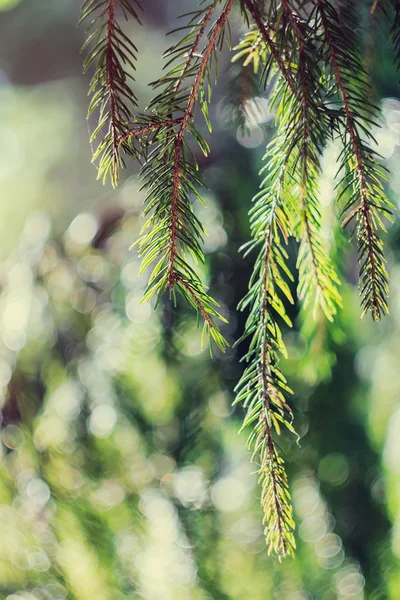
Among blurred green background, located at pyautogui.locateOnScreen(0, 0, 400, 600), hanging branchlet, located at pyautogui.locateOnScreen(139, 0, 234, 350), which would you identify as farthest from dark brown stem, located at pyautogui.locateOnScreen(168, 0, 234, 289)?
blurred green background, located at pyautogui.locateOnScreen(0, 0, 400, 600)

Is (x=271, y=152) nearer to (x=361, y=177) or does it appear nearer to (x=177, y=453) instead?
(x=361, y=177)

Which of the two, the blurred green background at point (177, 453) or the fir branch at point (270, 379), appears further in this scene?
the blurred green background at point (177, 453)

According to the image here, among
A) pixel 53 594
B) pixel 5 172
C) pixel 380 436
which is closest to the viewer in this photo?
pixel 380 436

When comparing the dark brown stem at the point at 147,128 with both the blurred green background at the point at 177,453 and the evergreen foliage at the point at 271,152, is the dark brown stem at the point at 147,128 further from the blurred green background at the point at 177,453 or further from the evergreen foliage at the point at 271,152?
the blurred green background at the point at 177,453

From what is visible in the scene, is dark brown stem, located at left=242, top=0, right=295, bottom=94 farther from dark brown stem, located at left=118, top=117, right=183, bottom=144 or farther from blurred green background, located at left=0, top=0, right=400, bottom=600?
blurred green background, located at left=0, top=0, right=400, bottom=600

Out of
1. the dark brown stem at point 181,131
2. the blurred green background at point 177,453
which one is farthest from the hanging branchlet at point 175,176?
the blurred green background at point 177,453

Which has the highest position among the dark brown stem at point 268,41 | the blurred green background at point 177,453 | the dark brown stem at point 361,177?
the dark brown stem at point 268,41

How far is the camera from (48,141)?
66.6 inches

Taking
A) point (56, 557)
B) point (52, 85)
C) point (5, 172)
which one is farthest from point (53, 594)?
point (52, 85)

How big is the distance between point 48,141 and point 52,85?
0.23 m

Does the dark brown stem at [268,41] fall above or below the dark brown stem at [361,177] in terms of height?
above

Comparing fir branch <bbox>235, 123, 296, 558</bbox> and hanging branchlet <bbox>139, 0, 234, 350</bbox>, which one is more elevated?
hanging branchlet <bbox>139, 0, 234, 350</bbox>

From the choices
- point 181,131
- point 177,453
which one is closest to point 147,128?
point 181,131

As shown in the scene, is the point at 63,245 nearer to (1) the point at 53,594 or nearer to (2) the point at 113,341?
(2) the point at 113,341
